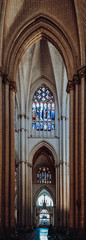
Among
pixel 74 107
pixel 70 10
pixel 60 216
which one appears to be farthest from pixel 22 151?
pixel 70 10

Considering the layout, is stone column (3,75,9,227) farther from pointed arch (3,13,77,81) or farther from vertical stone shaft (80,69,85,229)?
vertical stone shaft (80,69,85,229)

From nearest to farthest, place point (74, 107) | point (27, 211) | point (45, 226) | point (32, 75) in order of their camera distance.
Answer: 1. point (74, 107)
2. point (27, 211)
3. point (32, 75)
4. point (45, 226)

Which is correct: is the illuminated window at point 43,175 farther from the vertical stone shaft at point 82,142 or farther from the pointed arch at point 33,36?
the vertical stone shaft at point 82,142

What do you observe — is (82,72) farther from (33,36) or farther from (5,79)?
(33,36)

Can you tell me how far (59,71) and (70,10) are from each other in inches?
422

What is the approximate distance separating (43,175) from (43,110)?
9611 mm

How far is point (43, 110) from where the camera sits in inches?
1236

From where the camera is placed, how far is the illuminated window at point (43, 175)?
124 feet

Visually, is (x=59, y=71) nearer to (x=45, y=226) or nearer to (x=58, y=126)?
(x=58, y=126)

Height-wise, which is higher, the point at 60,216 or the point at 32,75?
the point at 32,75

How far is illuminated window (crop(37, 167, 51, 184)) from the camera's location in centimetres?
3778

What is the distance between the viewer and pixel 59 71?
95.1 ft

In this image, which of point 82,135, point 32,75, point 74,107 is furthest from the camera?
point 32,75

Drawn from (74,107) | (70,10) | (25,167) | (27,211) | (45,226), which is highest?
(70,10)
